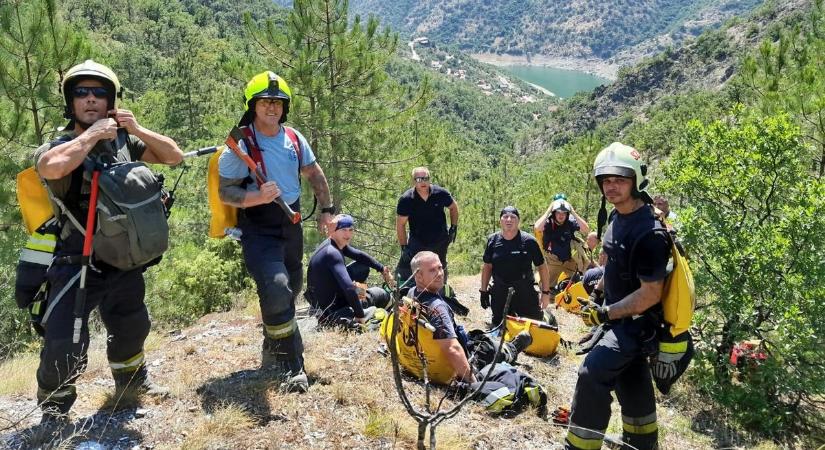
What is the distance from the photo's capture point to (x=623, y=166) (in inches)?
113

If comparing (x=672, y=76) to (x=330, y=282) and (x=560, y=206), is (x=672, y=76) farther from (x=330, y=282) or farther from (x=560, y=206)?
(x=330, y=282)

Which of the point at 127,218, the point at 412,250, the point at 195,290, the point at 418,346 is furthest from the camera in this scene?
the point at 195,290

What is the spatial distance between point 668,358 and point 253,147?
2.78m

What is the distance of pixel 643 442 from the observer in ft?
10.3

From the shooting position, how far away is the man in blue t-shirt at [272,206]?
324 cm

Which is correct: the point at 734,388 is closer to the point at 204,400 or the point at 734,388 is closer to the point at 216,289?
the point at 204,400

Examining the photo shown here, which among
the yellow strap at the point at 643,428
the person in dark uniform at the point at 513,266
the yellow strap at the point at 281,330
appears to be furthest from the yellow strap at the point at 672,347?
the person in dark uniform at the point at 513,266

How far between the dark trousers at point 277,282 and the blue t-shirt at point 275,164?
266mm

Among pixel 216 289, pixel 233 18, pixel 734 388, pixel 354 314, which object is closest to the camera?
pixel 734 388

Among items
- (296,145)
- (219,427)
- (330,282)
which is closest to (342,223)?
(330,282)

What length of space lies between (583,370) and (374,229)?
10657mm

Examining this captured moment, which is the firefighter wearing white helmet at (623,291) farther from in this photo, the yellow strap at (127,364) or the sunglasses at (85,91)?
the sunglasses at (85,91)

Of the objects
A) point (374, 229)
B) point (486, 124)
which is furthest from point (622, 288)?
point (486, 124)

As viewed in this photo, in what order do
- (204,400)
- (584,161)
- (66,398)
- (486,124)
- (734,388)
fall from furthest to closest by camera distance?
1. (486,124)
2. (584,161)
3. (734,388)
4. (204,400)
5. (66,398)
